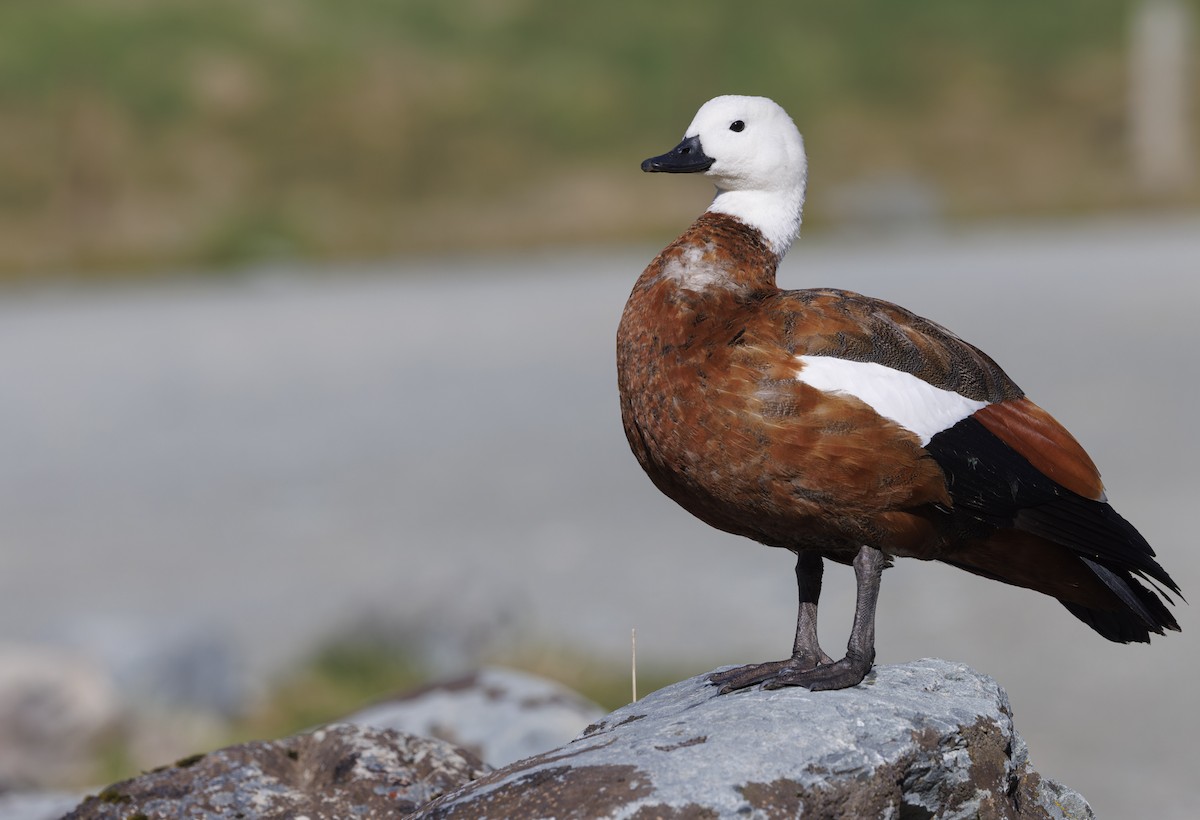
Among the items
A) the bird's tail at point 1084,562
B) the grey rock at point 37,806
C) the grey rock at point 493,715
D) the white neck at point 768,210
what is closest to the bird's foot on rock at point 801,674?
the bird's tail at point 1084,562

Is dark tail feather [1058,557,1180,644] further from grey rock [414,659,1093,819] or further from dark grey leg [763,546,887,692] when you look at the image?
dark grey leg [763,546,887,692]

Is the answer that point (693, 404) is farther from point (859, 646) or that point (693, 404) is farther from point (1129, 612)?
point (1129, 612)

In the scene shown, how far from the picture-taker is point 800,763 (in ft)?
12.0

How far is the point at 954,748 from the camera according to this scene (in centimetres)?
→ 389

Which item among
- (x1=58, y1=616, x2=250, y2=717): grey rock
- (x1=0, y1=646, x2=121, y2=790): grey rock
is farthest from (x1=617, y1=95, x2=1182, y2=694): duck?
(x1=58, y1=616, x2=250, y2=717): grey rock

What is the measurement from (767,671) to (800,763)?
2.40 feet

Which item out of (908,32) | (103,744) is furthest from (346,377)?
(908,32)

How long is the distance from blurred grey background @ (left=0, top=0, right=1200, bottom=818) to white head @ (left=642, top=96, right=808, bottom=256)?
11.0ft

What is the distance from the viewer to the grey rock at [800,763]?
3.57 metres

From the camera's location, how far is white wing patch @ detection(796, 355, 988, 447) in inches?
158

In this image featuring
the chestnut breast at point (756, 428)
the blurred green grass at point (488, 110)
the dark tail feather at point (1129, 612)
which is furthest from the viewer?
the blurred green grass at point (488, 110)

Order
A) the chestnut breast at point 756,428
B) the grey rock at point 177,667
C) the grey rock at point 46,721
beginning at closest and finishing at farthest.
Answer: the chestnut breast at point 756,428
the grey rock at point 46,721
the grey rock at point 177,667

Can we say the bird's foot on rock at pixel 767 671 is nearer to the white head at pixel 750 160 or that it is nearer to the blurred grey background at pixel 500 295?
the white head at pixel 750 160

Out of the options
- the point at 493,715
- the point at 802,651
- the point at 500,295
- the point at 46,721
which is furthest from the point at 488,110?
the point at 802,651
